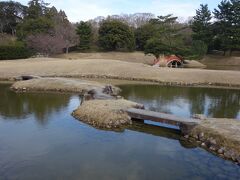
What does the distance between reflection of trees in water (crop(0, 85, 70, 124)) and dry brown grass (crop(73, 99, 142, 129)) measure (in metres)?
2.00

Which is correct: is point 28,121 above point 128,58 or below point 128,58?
below

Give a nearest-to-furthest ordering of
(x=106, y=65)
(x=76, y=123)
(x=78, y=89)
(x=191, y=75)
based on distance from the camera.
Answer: (x=76, y=123) < (x=78, y=89) < (x=191, y=75) < (x=106, y=65)

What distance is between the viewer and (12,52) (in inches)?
1651

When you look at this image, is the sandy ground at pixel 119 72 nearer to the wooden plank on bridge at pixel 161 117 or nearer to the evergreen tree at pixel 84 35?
the wooden plank on bridge at pixel 161 117

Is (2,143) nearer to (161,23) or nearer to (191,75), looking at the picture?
(191,75)

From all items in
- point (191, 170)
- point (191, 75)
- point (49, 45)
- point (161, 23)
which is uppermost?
point (161, 23)

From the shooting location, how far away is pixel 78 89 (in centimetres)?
2259

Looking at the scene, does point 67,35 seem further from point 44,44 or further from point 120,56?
point 120,56

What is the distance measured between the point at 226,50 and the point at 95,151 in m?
53.4

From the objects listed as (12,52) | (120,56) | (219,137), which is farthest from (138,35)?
(219,137)

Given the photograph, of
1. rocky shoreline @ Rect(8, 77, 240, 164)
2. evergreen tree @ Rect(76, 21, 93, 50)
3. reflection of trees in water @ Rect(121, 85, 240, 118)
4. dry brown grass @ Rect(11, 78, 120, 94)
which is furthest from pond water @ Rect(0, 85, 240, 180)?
evergreen tree @ Rect(76, 21, 93, 50)

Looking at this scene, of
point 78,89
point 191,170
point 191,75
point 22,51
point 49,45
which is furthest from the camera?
point 49,45

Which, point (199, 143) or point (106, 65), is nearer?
point (199, 143)

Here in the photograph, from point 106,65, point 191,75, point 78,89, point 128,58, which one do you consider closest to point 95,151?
point 78,89
